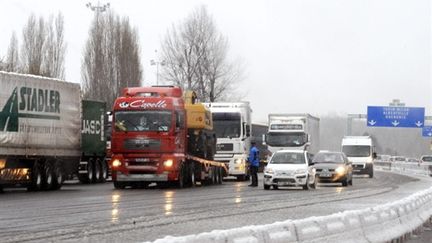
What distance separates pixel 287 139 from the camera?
1800 inches

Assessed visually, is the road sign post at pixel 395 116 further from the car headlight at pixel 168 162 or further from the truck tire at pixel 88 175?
the car headlight at pixel 168 162

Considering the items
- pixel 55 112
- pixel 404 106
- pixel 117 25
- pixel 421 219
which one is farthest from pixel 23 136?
pixel 404 106

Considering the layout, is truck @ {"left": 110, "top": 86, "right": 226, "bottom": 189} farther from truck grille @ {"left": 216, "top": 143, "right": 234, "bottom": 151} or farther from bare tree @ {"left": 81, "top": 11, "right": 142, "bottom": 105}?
bare tree @ {"left": 81, "top": 11, "right": 142, "bottom": 105}

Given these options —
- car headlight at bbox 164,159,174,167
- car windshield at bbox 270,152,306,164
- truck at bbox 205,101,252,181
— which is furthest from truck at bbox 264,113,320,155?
car headlight at bbox 164,159,174,167

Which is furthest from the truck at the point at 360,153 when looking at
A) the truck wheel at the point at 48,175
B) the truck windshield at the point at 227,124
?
the truck wheel at the point at 48,175

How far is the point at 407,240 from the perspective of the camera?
14.4 metres

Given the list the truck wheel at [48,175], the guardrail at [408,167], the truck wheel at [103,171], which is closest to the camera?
the truck wheel at [48,175]

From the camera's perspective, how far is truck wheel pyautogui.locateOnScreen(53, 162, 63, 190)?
29188 millimetres

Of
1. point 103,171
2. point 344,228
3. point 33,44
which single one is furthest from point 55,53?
point 344,228

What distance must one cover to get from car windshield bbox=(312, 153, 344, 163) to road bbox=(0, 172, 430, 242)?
9808 mm

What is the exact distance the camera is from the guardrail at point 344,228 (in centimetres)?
768

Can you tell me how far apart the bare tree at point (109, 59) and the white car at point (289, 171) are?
108 feet

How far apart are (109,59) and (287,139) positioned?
2278cm

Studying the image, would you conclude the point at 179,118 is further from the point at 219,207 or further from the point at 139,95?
the point at 219,207
